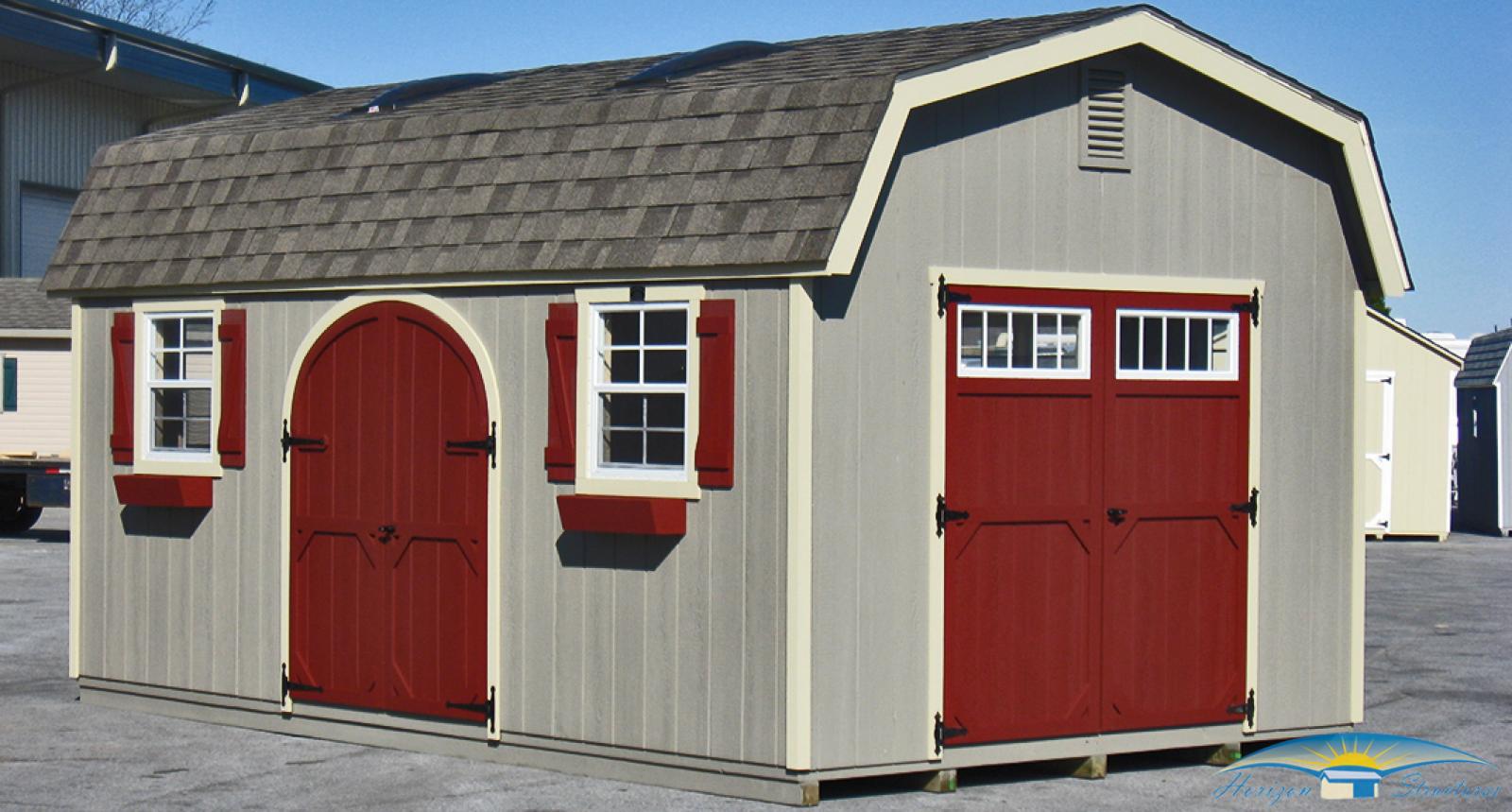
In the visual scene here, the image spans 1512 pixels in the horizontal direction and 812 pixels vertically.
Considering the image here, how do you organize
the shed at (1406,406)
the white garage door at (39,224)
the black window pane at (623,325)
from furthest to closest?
the white garage door at (39,224)
the shed at (1406,406)
the black window pane at (623,325)

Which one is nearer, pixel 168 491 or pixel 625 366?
pixel 625 366

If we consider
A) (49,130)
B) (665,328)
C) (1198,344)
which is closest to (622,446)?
(665,328)

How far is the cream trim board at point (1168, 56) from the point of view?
28.5ft

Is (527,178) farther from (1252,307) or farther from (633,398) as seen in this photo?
(1252,307)

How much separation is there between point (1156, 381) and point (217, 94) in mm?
29842

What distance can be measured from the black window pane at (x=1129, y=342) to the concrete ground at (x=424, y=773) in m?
2.15

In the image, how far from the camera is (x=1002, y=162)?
940 centimetres

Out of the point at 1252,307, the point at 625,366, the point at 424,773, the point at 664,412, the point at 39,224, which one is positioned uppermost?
the point at 39,224

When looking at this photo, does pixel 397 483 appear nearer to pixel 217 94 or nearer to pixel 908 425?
pixel 908 425

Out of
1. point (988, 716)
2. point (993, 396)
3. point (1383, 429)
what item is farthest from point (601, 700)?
point (1383, 429)

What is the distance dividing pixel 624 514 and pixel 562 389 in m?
0.78

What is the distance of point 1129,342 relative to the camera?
9.77 meters

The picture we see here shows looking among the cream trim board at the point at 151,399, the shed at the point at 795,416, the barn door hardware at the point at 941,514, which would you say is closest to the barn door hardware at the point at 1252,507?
the shed at the point at 795,416

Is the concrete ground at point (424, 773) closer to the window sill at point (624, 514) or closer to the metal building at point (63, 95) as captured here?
the window sill at point (624, 514)
